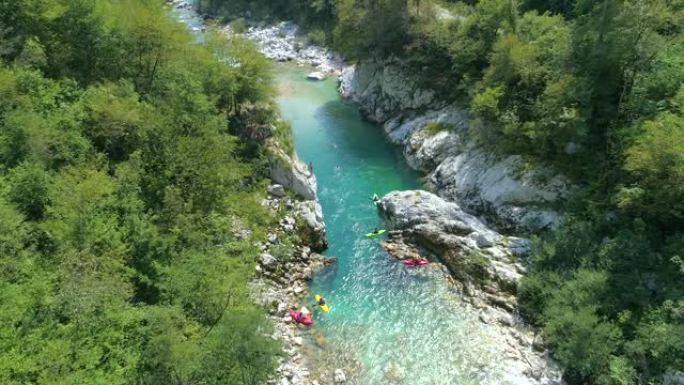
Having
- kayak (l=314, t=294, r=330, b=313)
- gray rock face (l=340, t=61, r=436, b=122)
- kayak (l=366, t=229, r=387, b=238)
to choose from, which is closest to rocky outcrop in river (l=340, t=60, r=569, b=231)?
gray rock face (l=340, t=61, r=436, b=122)

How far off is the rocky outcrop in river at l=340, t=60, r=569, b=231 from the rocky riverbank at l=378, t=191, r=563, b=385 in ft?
4.94

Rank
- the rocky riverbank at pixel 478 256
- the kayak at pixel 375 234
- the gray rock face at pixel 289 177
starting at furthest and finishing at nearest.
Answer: the gray rock face at pixel 289 177
the kayak at pixel 375 234
the rocky riverbank at pixel 478 256

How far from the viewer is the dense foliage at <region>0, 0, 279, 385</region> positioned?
13641 millimetres

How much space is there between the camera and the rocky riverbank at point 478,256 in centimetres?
1862

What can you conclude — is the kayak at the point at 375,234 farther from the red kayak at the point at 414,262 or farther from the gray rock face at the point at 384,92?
the gray rock face at the point at 384,92

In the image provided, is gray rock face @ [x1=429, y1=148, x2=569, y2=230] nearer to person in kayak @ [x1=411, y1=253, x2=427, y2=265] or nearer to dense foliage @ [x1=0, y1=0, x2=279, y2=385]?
person in kayak @ [x1=411, y1=253, x2=427, y2=265]

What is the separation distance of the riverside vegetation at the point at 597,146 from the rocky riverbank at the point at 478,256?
0.78m

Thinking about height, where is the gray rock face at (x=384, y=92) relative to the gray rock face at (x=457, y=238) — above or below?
above

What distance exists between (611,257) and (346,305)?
11.0 meters

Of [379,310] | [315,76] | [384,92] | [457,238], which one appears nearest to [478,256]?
[457,238]

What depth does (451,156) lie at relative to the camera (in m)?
30.7

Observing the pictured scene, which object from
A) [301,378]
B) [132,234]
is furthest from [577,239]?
[132,234]

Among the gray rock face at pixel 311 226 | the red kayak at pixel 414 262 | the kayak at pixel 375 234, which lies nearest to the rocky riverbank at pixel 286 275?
the gray rock face at pixel 311 226

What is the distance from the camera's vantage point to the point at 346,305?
21.8 m
